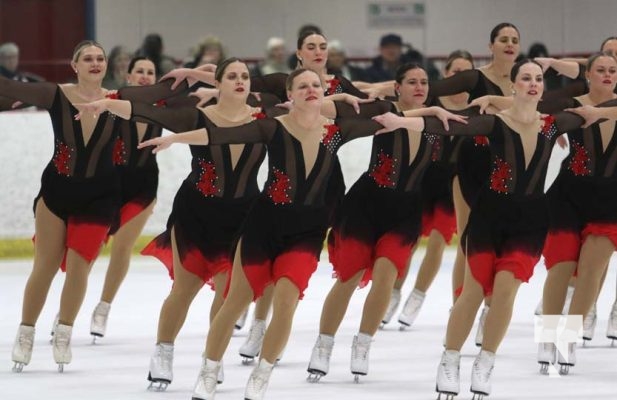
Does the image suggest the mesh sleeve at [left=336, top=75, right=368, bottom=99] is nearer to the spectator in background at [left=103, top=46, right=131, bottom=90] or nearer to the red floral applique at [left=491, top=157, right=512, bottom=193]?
the red floral applique at [left=491, top=157, right=512, bottom=193]

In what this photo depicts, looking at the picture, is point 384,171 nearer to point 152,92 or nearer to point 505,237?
point 505,237

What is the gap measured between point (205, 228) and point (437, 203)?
273cm

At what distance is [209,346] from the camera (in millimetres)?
7055

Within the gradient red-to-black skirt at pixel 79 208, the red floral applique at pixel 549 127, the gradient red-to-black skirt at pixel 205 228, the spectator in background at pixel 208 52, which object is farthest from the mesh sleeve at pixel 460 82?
the spectator in background at pixel 208 52

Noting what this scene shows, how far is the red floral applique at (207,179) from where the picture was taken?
305 inches

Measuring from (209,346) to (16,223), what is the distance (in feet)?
20.5

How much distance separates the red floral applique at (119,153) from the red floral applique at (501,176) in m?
2.95

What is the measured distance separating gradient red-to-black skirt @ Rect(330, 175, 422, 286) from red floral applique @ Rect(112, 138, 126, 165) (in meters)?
1.84

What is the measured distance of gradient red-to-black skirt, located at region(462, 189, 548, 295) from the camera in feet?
23.9

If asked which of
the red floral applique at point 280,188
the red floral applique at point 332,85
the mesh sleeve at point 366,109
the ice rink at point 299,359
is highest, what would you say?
the red floral applique at point 332,85

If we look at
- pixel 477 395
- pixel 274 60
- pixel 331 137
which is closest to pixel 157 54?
pixel 274 60

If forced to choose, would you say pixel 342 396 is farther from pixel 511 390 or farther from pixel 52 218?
pixel 52 218

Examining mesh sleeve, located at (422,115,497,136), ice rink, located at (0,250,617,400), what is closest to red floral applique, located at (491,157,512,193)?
mesh sleeve, located at (422,115,497,136)

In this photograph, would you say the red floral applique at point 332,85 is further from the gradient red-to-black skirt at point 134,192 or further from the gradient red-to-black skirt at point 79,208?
the gradient red-to-black skirt at point 79,208
